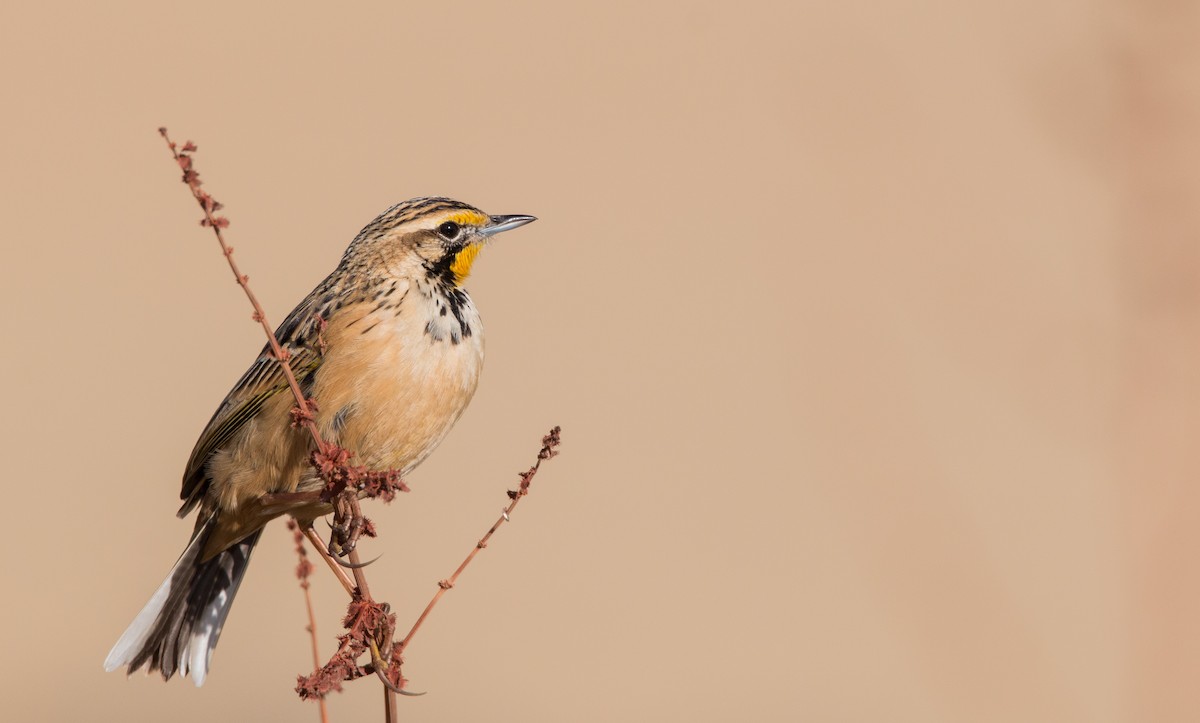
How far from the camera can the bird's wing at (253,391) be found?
503 cm

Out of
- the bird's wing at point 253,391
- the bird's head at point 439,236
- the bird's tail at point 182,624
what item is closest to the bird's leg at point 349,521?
the bird's wing at point 253,391

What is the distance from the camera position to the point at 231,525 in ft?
17.7

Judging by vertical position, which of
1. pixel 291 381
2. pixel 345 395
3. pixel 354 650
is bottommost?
pixel 354 650

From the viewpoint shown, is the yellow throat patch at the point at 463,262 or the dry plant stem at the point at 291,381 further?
the yellow throat patch at the point at 463,262

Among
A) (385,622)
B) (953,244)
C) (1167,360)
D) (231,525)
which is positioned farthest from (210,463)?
(1167,360)

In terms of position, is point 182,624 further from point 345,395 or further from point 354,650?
point 354,650

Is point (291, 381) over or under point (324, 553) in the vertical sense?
over

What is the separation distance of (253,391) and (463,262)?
1001mm

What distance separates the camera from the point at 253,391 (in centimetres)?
524

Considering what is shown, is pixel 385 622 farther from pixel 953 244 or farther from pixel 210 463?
pixel 953 244

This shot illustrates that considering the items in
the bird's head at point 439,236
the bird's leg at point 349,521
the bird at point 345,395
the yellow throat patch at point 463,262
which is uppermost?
the bird's head at point 439,236

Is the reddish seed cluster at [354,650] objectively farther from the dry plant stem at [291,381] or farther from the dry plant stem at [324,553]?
the dry plant stem at [324,553]

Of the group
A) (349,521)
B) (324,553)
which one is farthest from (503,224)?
(349,521)

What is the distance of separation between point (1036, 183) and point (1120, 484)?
11261mm
